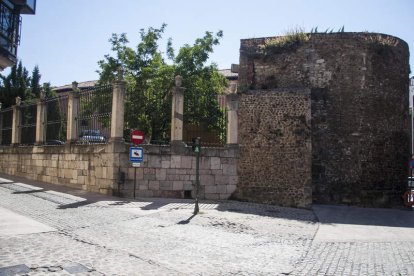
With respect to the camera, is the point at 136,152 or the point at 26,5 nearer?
the point at 26,5

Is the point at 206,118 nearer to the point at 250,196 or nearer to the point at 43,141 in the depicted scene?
the point at 250,196

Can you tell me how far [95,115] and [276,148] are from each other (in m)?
6.76

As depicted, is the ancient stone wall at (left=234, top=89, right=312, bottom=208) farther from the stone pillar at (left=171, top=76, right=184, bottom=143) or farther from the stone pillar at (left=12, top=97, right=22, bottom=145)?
the stone pillar at (left=12, top=97, right=22, bottom=145)

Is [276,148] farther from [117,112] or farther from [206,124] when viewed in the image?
[117,112]

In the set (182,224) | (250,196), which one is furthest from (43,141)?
(182,224)

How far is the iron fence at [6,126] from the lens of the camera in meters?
19.8

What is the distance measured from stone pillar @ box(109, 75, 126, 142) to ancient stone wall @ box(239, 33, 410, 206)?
211 inches

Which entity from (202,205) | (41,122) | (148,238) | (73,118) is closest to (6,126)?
(41,122)

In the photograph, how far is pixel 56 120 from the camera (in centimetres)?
1603

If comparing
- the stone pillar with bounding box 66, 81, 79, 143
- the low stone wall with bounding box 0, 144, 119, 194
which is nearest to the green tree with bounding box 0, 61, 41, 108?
the low stone wall with bounding box 0, 144, 119, 194

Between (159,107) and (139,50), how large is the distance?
4.22 metres

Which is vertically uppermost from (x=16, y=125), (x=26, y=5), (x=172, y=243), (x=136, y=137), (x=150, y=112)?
(x=26, y=5)

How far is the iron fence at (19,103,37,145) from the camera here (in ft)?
58.0

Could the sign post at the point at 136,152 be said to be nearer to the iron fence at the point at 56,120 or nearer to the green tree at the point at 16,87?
the iron fence at the point at 56,120
